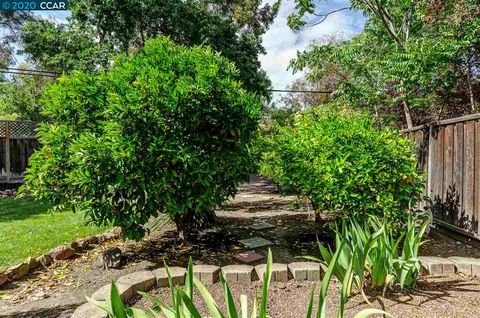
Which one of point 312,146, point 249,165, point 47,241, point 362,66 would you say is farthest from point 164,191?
point 362,66

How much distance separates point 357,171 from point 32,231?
4.29 meters

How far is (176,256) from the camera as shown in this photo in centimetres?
352

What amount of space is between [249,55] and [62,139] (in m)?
8.84

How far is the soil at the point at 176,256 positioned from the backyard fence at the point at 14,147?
745 centimetres

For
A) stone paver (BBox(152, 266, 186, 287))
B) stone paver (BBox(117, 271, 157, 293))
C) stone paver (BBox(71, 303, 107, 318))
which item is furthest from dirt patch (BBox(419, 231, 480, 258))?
stone paver (BBox(71, 303, 107, 318))

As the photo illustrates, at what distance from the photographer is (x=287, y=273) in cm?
271

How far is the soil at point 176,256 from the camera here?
249cm

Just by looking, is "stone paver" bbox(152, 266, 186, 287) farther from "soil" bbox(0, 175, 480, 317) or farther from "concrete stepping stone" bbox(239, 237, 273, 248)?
"concrete stepping stone" bbox(239, 237, 273, 248)

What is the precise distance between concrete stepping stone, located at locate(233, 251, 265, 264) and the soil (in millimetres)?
82

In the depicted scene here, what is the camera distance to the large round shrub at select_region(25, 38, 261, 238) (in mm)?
2848

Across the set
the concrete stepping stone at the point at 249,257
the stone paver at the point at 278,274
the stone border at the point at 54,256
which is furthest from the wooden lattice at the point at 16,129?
the stone paver at the point at 278,274

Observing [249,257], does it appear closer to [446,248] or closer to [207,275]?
[207,275]

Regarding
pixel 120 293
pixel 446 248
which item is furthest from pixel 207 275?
pixel 446 248

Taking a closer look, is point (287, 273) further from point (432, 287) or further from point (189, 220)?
point (189, 220)
